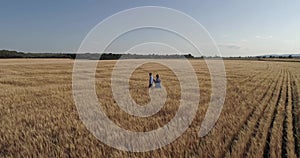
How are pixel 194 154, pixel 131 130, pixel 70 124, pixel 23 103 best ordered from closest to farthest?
1. pixel 194 154
2. pixel 131 130
3. pixel 70 124
4. pixel 23 103

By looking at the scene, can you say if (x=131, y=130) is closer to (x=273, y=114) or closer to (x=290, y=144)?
(x=290, y=144)

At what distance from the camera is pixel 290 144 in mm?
5727

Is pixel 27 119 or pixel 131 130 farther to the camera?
pixel 27 119

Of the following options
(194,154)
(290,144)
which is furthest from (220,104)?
(194,154)

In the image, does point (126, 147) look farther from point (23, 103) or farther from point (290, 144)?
point (23, 103)

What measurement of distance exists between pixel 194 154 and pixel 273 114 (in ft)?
17.0

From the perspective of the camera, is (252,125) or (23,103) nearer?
(252,125)

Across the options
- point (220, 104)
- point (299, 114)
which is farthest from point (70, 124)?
point (299, 114)

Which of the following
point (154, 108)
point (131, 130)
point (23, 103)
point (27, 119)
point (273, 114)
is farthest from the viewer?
point (23, 103)

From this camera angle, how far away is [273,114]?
9008mm

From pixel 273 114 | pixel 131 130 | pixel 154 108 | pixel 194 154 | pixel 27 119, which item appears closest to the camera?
pixel 194 154

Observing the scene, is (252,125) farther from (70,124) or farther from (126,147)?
(70,124)

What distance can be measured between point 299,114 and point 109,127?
652 centimetres

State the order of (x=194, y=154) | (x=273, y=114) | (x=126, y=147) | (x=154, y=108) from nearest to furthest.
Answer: (x=194, y=154), (x=126, y=147), (x=273, y=114), (x=154, y=108)
